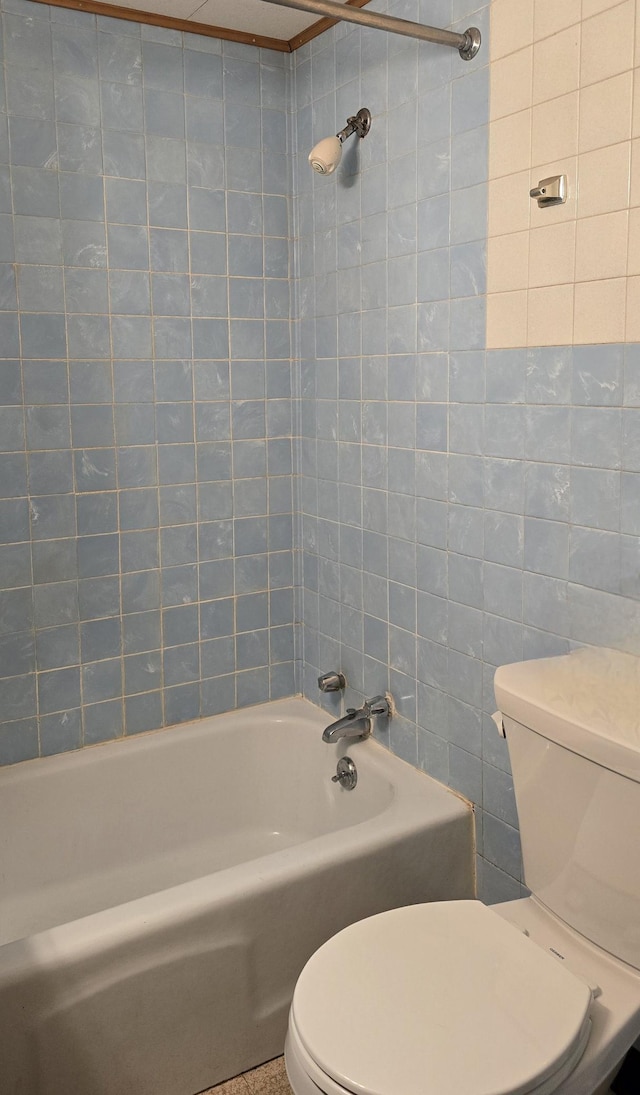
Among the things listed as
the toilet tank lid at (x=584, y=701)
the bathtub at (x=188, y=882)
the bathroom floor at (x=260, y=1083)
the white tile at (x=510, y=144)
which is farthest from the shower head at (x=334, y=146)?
the bathroom floor at (x=260, y=1083)

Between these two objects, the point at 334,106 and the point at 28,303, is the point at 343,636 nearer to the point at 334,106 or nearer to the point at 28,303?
the point at 28,303

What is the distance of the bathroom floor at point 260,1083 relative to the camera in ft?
5.79

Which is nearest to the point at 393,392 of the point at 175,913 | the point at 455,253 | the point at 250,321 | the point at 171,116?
the point at 455,253

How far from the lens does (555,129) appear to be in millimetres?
1580

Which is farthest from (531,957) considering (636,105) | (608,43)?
(608,43)

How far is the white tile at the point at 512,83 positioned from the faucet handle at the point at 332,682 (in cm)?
142

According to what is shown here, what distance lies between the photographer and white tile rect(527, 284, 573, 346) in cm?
160

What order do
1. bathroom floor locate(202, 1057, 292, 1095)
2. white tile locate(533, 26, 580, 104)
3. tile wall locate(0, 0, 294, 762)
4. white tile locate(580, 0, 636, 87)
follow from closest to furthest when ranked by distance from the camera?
1. white tile locate(580, 0, 636, 87)
2. white tile locate(533, 26, 580, 104)
3. bathroom floor locate(202, 1057, 292, 1095)
4. tile wall locate(0, 0, 294, 762)

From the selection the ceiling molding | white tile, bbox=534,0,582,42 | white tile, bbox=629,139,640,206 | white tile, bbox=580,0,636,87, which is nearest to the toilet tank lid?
white tile, bbox=629,139,640,206

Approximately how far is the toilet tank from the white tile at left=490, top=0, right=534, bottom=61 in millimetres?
1144

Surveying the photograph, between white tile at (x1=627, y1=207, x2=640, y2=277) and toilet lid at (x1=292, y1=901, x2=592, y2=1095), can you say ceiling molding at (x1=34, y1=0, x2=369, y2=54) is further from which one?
toilet lid at (x1=292, y1=901, x2=592, y2=1095)

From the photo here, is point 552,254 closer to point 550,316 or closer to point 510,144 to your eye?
point 550,316

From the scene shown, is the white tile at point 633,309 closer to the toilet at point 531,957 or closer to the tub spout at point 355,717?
the toilet at point 531,957

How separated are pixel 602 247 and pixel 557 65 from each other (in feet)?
1.15
